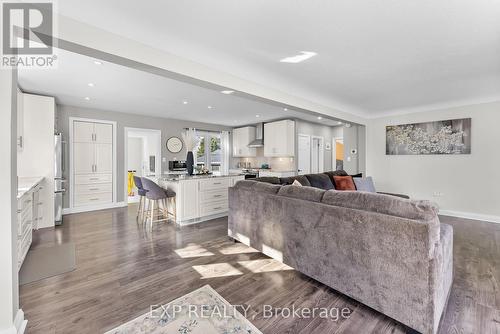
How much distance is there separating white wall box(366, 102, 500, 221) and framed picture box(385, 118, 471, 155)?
0.33 feet

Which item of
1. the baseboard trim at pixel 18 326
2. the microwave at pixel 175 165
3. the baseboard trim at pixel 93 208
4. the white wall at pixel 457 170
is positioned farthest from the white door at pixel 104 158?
the white wall at pixel 457 170

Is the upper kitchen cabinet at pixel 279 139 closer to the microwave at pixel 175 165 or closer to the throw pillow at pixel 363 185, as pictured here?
the throw pillow at pixel 363 185

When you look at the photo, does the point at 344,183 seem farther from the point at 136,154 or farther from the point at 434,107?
the point at 136,154

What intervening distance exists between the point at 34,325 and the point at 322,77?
4072 millimetres

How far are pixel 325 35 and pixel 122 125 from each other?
5486 mm

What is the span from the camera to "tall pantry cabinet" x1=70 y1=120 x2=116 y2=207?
17.1 ft

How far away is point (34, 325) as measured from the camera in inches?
65.9

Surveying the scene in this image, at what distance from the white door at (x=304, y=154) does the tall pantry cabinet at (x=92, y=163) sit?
17.0 feet

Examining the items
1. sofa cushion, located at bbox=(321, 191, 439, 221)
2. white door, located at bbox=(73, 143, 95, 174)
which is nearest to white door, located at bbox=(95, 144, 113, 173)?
white door, located at bbox=(73, 143, 95, 174)

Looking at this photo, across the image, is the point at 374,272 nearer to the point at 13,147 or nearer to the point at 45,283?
the point at 13,147

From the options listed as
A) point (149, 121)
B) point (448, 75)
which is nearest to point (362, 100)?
point (448, 75)

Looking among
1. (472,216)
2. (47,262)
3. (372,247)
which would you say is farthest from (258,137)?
(372,247)

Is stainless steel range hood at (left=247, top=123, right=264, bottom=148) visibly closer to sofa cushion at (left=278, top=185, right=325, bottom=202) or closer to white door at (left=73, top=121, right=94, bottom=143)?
white door at (left=73, top=121, right=94, bottom=143)

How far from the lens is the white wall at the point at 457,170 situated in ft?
14.2
